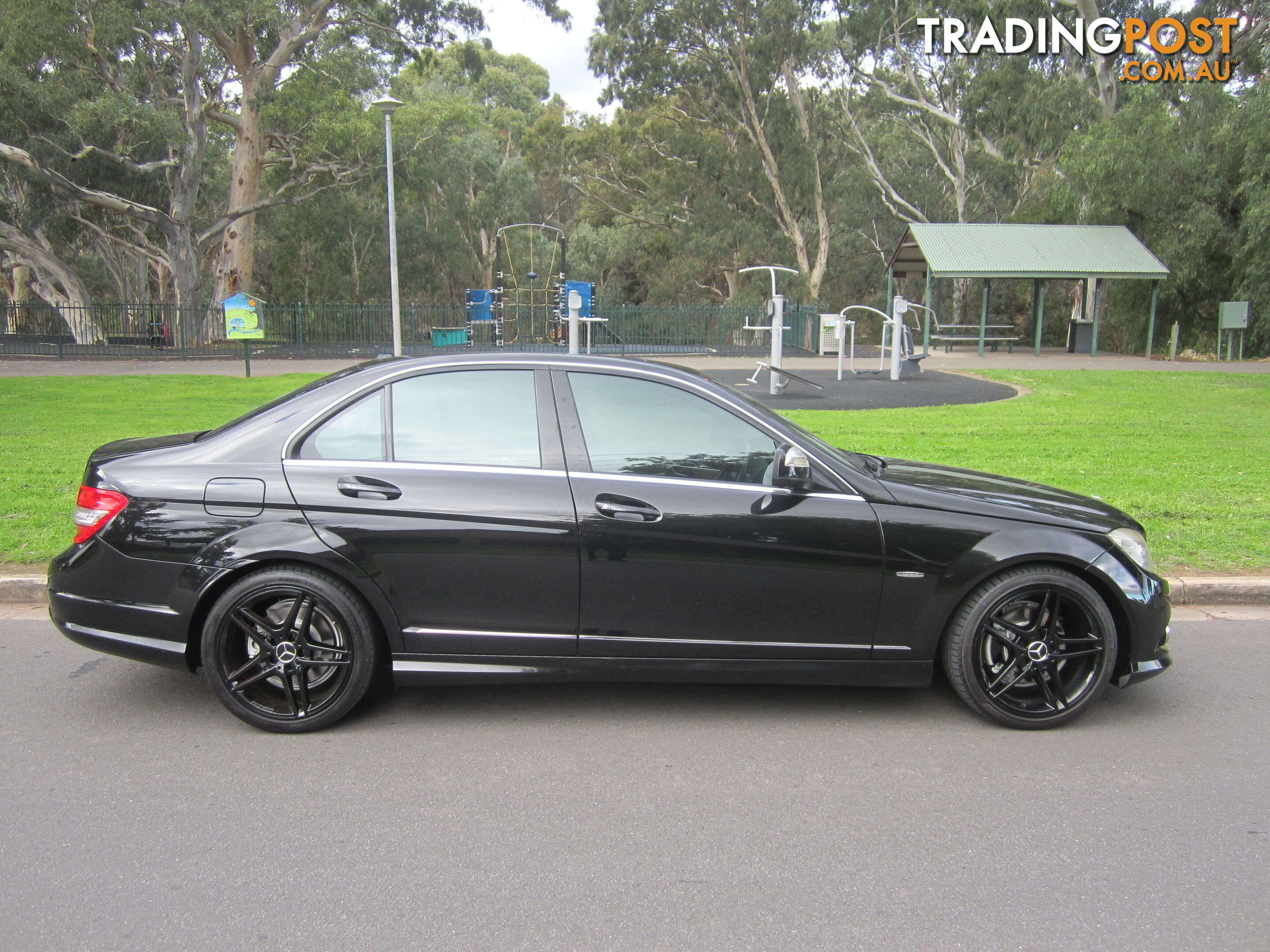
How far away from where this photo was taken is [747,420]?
174 inches

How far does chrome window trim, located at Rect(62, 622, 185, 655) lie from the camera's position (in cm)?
425

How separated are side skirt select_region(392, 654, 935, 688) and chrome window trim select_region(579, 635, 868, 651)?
2.7 inches

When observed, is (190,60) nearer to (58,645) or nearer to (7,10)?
(7,10)

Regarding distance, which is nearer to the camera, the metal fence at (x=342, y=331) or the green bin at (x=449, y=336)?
the metal fence at (x=342, y=331)

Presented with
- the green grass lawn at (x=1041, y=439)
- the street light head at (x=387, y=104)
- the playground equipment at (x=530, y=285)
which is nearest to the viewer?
the green grass lawn at (x=1041, y=439)

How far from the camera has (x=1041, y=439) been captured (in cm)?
1158

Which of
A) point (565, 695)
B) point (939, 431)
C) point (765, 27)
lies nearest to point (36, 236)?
point (765, 27)

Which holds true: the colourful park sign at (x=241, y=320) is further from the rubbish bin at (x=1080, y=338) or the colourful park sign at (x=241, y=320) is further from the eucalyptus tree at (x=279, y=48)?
the rubbish bin at (x=1080, y=338)

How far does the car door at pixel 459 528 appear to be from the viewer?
4.19 meters

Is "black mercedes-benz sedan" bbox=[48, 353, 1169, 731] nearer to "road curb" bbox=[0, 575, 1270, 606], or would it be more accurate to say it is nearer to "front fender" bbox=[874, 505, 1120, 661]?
"front fender" bbox=[874, 505, 1120, 661]

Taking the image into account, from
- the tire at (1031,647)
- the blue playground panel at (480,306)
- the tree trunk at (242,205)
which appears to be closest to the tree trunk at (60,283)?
the tree trunk at (242,205)

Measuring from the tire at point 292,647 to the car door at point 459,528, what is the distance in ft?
0.60

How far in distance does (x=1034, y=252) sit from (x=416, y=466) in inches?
1077

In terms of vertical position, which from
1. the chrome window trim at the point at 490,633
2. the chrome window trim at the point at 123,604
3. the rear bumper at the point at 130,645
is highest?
the chrome window trim at the point at 123,604
